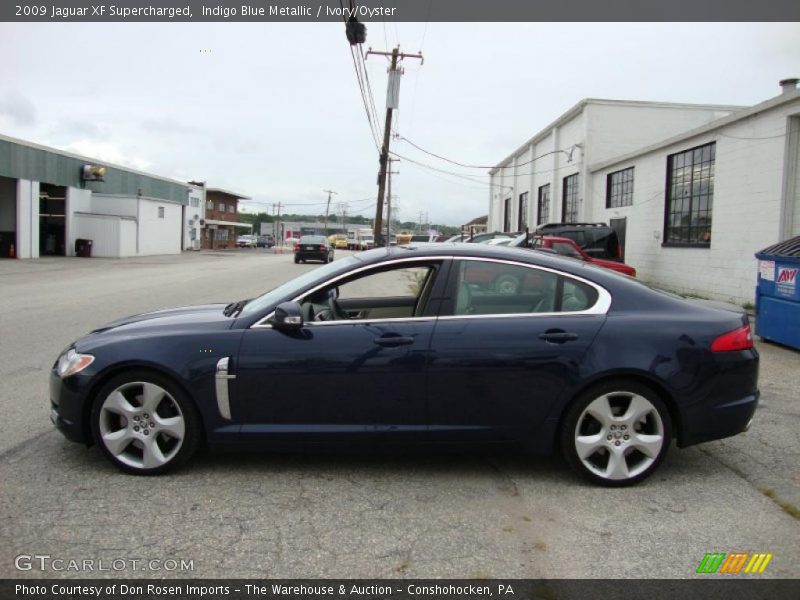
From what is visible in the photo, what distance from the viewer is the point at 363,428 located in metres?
3.84

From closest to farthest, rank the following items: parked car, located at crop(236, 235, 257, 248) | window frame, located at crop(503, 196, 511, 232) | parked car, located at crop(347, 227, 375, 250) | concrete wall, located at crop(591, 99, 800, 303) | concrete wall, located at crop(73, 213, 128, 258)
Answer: concrete wall, located at crop(591, 99, 800, 303), concrete wall, located at crop(73, 213, 128, 258), window frame, located at crop(503, 196, 511, 232), parked car, located at crop(347, 227, 375, 250), parked car, located at crop(236, 235, 257, 248)

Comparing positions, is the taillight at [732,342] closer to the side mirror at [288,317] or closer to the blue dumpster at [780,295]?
the side mirror at [288,317]

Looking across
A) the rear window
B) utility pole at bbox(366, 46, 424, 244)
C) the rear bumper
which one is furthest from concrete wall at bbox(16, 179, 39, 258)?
the rear bumper

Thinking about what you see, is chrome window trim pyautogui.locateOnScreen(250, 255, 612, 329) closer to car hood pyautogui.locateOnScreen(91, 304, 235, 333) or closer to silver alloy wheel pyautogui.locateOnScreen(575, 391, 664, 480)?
car hood pyautogui.locateOnScreen(91, 304, 235, 333)

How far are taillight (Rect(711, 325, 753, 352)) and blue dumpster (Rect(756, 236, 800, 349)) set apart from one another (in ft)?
16.8

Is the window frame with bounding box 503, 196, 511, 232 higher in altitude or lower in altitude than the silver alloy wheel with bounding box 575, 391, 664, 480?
higher

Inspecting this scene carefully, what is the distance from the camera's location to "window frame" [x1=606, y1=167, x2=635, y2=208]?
2227 centimetres

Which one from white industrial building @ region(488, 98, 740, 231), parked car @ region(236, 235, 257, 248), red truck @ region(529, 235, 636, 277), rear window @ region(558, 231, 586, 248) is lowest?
red truck @ region(529, 235, 636, 277)

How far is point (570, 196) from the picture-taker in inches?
1165

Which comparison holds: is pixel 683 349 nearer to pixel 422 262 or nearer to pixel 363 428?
pixel 422 262

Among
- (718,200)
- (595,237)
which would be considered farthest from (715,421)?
(718,200)

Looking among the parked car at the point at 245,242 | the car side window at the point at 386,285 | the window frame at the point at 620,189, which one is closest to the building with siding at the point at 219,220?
the parked car at the point at 245,242

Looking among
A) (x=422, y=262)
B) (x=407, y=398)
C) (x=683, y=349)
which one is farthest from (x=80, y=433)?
(x=683, y=349)

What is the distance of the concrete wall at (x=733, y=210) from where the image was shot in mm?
13273
